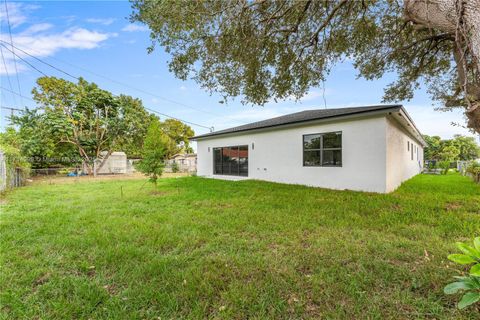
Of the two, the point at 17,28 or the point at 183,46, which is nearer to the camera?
the point at 183,46

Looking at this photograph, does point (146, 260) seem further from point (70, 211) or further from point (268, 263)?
point (70, 211)

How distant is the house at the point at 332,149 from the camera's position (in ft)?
24.4

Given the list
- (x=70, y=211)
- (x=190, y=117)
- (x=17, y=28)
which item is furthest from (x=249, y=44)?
(x=190, y=117)

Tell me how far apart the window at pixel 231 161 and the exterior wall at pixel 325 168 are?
334mm

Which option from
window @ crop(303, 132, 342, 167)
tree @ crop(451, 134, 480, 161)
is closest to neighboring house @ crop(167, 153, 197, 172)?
window @ crop(303, 132, 342, 167)

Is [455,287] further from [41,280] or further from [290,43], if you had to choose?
[290,43]

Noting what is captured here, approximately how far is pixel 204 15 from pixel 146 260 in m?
4.56

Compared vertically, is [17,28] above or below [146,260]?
above

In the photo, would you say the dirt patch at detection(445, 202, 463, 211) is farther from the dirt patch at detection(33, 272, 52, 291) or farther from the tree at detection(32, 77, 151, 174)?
the tree at detection(32, 77, 151, 174)

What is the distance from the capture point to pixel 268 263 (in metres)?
2.71

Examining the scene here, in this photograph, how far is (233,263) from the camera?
2738 millimetres

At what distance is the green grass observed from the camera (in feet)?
6.47

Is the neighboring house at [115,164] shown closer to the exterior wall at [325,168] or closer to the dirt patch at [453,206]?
the exterior wall at [325,168]

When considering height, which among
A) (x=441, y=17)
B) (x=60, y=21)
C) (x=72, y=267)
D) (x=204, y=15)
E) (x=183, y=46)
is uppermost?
(x=60, y=21)
